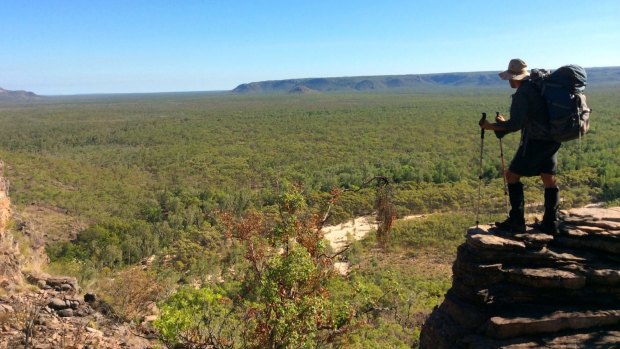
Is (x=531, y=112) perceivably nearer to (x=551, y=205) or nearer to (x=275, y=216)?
(x=551, y=205)

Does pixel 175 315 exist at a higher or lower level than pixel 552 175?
lower

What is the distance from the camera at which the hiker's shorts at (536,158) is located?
213 inches

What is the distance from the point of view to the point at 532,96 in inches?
205

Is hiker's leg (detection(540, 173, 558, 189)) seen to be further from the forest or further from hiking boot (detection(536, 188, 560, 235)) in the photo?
the forest

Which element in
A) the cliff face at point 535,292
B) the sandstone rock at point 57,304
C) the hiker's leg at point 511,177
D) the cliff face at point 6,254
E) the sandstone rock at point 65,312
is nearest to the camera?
the cliff face at point 535,292

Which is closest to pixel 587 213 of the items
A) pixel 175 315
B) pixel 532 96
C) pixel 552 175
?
pixel 552 175

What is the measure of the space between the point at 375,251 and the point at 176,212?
38.4ft

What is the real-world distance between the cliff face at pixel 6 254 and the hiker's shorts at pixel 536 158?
8.01m

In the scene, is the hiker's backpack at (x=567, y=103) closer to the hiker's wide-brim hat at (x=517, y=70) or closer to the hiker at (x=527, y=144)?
the hiker at (x=527, y=144)

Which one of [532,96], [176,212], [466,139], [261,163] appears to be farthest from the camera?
[466,139]

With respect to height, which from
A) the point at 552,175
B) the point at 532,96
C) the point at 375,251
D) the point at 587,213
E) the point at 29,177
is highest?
the point at 532,96

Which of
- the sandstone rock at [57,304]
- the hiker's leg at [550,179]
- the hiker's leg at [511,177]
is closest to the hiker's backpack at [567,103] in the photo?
the hiker's leg at [550,179]

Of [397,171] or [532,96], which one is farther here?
[397,171]

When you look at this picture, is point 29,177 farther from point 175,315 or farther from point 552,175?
point 552,175
